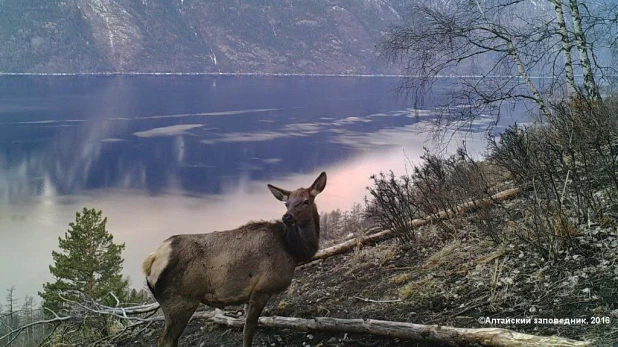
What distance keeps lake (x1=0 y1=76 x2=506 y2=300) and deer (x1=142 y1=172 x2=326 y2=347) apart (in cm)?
1800

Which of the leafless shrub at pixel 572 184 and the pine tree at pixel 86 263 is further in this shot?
the pine tree at pixel 86 263

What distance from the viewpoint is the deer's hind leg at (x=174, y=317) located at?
611 cm

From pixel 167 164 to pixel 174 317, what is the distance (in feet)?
179

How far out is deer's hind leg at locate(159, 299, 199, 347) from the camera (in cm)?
611

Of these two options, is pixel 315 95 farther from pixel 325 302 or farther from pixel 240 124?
pixel 325 302

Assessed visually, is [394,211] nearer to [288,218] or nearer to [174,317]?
[288,218]

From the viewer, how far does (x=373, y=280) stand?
8367mm

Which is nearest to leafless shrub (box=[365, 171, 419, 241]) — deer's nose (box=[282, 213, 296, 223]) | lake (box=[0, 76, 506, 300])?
deer's nose (box=[282, 213, 296, 223])

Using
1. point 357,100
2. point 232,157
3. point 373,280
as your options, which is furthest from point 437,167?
point 357,100

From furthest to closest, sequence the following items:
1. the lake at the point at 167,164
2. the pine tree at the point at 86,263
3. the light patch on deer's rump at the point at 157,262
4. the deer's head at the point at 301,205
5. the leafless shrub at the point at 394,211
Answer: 1. the lake at the point at 167,164
2. the pine tree at the point at 86,263
3. the leafless shrub at the point at 394,211
4. the deer's head at the point at 301,205
5. the light patch on deer's rump at the point at 157,262

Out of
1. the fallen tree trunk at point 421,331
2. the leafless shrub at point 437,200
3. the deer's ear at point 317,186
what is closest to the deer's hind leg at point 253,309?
the fallen tree trunk at point 421,331

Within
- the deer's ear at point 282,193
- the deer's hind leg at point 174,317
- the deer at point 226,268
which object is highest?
the deer's ear at point 282,193

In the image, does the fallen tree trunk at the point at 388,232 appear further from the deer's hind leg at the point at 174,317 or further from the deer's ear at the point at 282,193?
the deer's hind leg at the point at 174,317

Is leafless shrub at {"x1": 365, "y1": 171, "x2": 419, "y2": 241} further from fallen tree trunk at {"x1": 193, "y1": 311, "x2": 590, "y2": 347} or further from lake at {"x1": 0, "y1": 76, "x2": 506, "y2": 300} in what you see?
lake at {"x1": 0, "y1": 76, "x2": 506, "y2": 300}
